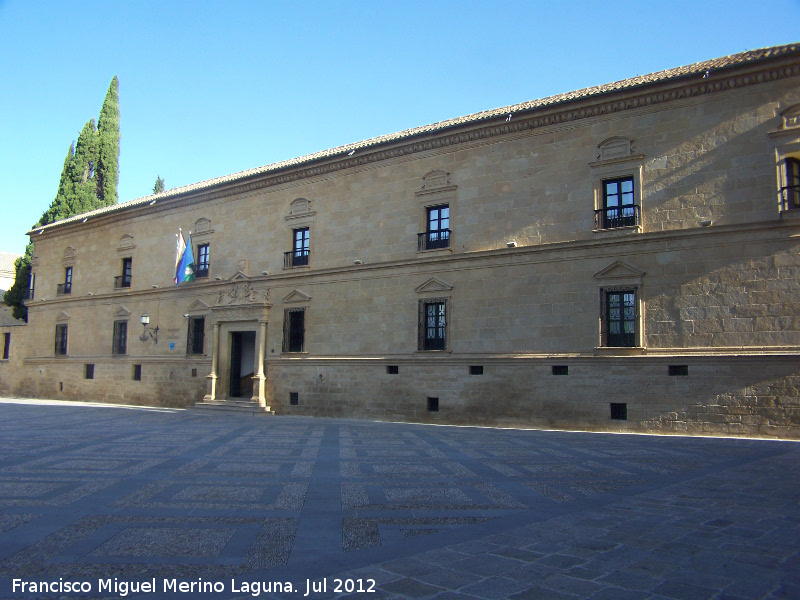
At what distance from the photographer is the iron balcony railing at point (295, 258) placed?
2062 cm

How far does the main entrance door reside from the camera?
22375 mm

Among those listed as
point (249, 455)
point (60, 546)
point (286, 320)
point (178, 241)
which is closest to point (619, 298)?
A: point (249, 455)

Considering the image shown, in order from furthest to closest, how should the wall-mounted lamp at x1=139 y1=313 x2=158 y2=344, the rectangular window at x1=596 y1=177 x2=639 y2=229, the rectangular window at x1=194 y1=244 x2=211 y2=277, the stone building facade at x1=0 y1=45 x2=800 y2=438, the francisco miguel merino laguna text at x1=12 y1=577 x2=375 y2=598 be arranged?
the wall-mounted lamp at x1=139 y1=313 x2=158 y2=344, the rectangular window at x1=194 y1=244 x2=211 y2=277, the rectangular window at x1=596 y1=177 x2=639 y2=229, the stone building facade at x1=0 y1=45 x2=800 y2=438, the francisco miguel merino laguna text at x1=12 y1=577 x2=375 y2=598

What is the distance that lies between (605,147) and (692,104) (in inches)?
86.8

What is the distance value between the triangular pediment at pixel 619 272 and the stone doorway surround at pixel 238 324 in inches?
459

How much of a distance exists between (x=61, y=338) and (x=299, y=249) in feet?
51.5

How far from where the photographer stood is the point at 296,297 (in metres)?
20.4

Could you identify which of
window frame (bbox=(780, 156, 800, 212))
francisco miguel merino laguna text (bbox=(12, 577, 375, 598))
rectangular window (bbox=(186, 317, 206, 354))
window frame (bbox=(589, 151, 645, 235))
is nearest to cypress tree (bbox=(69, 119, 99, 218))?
rectangular window (bbox=(186, 317, 206, 354))

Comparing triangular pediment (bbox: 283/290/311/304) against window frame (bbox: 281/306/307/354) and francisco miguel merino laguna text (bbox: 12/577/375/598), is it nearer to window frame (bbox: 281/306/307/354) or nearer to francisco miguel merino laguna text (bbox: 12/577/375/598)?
window frame (bbox: 281/306/307/354)

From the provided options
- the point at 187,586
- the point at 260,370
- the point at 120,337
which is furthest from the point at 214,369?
the point at 187,586

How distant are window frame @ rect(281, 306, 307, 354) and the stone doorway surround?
0.89 metres

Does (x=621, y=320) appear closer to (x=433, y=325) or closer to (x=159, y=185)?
(x=433, y=325)

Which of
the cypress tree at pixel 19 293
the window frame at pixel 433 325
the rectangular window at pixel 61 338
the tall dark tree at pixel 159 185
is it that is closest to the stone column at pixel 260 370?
the window frame at pixel 433 325

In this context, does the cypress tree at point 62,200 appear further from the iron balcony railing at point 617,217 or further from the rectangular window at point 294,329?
the iron balcony railing at point 617,217
